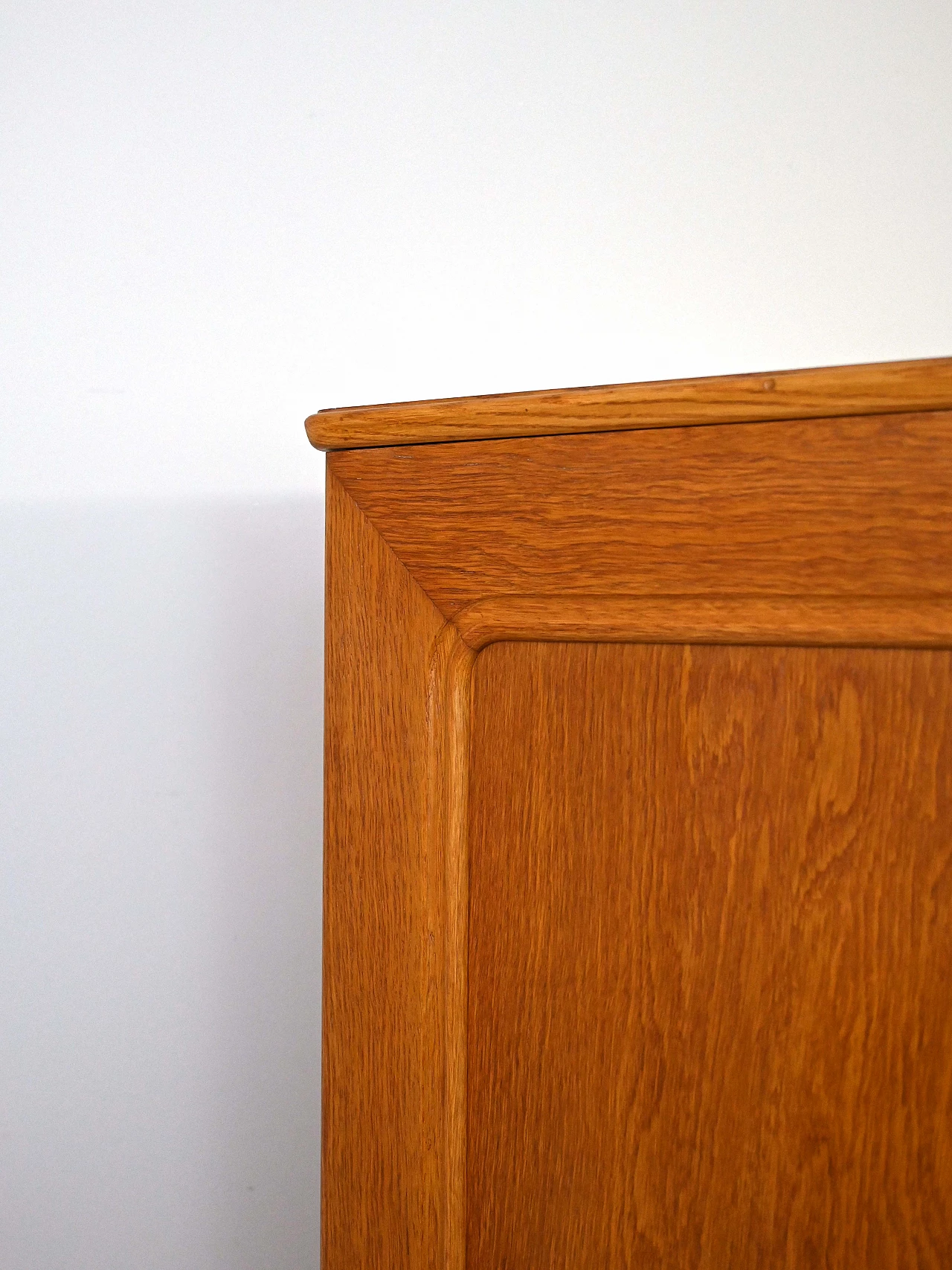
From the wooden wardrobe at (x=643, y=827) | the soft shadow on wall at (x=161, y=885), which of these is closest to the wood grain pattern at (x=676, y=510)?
the wooden wardrobe at (x=643, y=827)

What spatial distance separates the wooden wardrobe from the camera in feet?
1.54

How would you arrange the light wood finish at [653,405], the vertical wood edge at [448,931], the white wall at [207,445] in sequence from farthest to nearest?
1. the white wall at [207,445]
2. the vertical wood edge at [448,931]
3. the light wood finish at [653,405]

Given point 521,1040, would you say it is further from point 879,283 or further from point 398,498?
point 879,283

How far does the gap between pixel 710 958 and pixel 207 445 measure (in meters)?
0.84

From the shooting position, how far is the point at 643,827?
0.52 metres

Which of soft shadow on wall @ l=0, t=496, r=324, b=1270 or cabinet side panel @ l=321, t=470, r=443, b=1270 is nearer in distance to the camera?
cabinet side panel @ l=321, t=470, r=443, b=1270

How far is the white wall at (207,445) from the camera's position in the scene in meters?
1.09

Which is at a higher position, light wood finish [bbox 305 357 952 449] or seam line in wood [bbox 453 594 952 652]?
light wood finish [bbox 305 357 952 449]

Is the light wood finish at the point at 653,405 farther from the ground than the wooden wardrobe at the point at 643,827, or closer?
farther from the ground

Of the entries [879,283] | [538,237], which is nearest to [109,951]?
[538,237]

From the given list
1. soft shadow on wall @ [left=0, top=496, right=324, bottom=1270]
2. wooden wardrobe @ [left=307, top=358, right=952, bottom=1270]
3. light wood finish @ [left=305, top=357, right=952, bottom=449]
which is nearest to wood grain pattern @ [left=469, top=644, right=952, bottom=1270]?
wooden wardrobe @ [left=307, top=358, right=952, bottom=1270]

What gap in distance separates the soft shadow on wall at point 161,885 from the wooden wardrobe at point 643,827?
1.76ft

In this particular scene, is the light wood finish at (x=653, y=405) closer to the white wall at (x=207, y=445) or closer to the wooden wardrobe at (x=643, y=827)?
the wooden wardrobe at (x=643, y=827)

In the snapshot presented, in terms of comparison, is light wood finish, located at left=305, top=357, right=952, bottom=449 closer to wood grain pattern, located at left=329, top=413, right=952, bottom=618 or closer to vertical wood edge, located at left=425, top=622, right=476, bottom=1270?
wood grain pattern, located at left=329, top=413, right=952, bottom=618
